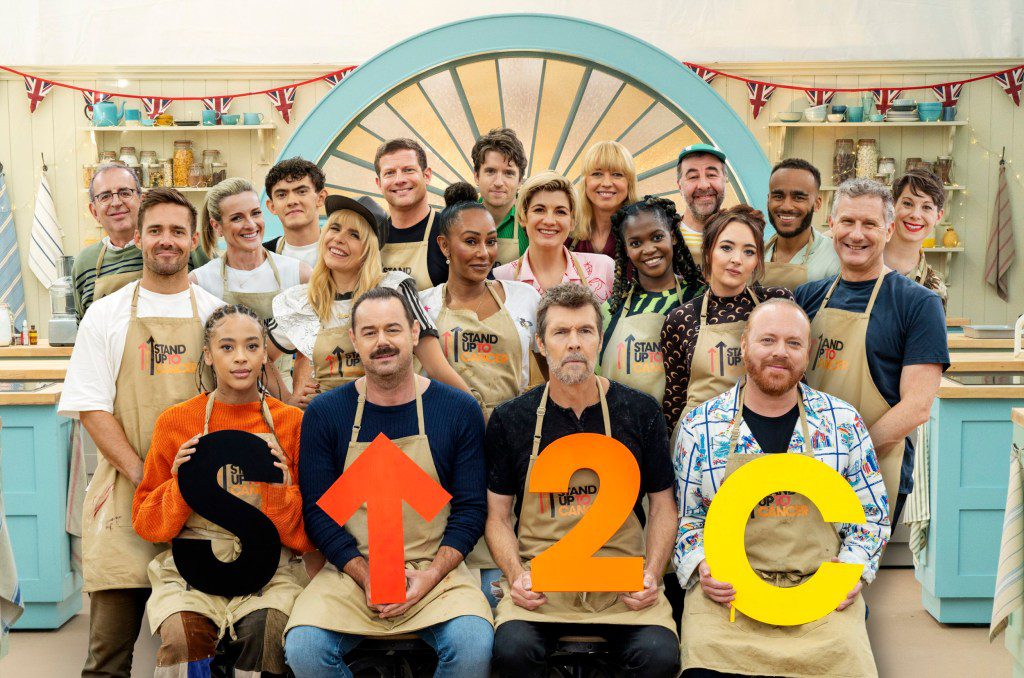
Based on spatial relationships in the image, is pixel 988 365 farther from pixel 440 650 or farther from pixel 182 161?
pixel 182 161

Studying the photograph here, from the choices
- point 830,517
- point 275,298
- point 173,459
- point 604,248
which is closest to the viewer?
point 830,517

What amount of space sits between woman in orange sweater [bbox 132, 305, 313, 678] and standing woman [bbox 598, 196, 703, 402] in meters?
0.95

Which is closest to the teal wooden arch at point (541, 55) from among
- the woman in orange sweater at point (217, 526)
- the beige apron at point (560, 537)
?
the woman in orange sweater at point (217, 526)

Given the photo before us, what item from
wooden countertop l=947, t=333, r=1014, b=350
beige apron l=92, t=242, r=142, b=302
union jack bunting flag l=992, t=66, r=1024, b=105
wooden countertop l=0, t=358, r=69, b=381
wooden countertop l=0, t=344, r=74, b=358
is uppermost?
union jack bunting flag l=992, t=66, r=1024, b=105

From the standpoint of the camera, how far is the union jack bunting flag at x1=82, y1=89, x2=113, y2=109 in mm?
6707

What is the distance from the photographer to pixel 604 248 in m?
3.25

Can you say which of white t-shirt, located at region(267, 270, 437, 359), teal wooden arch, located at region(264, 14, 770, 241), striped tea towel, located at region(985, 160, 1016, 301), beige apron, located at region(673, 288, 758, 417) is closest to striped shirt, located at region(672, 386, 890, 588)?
beige apron, located at region(673, 288, 758, 417)

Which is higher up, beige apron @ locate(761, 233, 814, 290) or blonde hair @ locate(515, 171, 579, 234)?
blonde hair @ locate(515, 171, 579, 234)

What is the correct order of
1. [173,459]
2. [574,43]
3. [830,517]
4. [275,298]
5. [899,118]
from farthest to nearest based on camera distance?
[899,118], [574,43], [275,298], [173,459], [830,517]

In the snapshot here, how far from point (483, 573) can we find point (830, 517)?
0.94 metres

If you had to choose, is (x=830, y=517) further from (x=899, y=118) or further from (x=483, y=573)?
(x=899, y=118)

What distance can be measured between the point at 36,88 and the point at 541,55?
12.8 feet

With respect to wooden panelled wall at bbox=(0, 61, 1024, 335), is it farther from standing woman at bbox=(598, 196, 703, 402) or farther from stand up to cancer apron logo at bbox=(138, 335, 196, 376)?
stand up to cancer apron logo at bbox=(138, 335, 196, 376)

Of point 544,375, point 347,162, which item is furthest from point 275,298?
point 347,162
